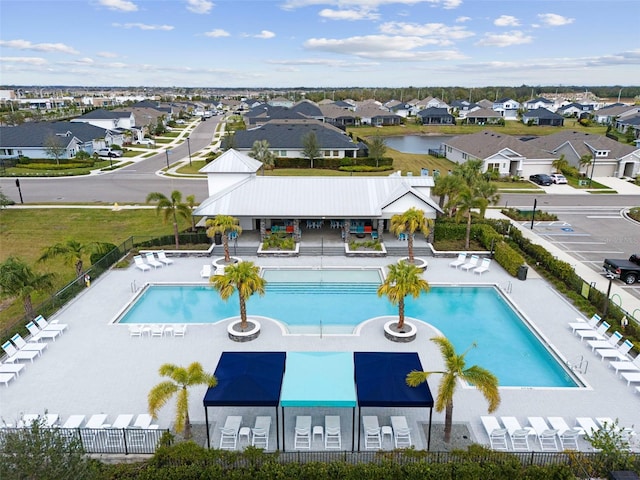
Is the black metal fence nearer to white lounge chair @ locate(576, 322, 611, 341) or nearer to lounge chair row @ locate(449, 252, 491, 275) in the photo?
white lounge chair @ locate(576, 322, 611, 341)

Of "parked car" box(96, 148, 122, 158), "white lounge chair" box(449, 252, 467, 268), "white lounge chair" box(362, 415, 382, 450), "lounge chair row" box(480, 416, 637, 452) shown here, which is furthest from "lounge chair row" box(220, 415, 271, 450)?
"parked car" box(96, 148, 122, 158)

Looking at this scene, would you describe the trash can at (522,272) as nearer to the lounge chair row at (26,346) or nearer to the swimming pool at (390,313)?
the swimming pool at (390,313)

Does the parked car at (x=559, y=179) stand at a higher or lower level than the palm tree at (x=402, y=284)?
lower

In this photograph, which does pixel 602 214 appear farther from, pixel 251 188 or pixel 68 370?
pixel 68 370

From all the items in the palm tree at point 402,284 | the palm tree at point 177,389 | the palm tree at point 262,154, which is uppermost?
the palm tree at point 262,154

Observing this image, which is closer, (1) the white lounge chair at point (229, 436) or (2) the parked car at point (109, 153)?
(1) the white lounge chair at point (229, 436)

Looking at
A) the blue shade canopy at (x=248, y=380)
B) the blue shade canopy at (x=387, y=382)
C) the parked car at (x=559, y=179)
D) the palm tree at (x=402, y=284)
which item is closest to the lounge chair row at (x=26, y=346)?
the blue shade canopy at (x=248, y=380)

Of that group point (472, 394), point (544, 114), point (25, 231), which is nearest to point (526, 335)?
point (472, 394)
